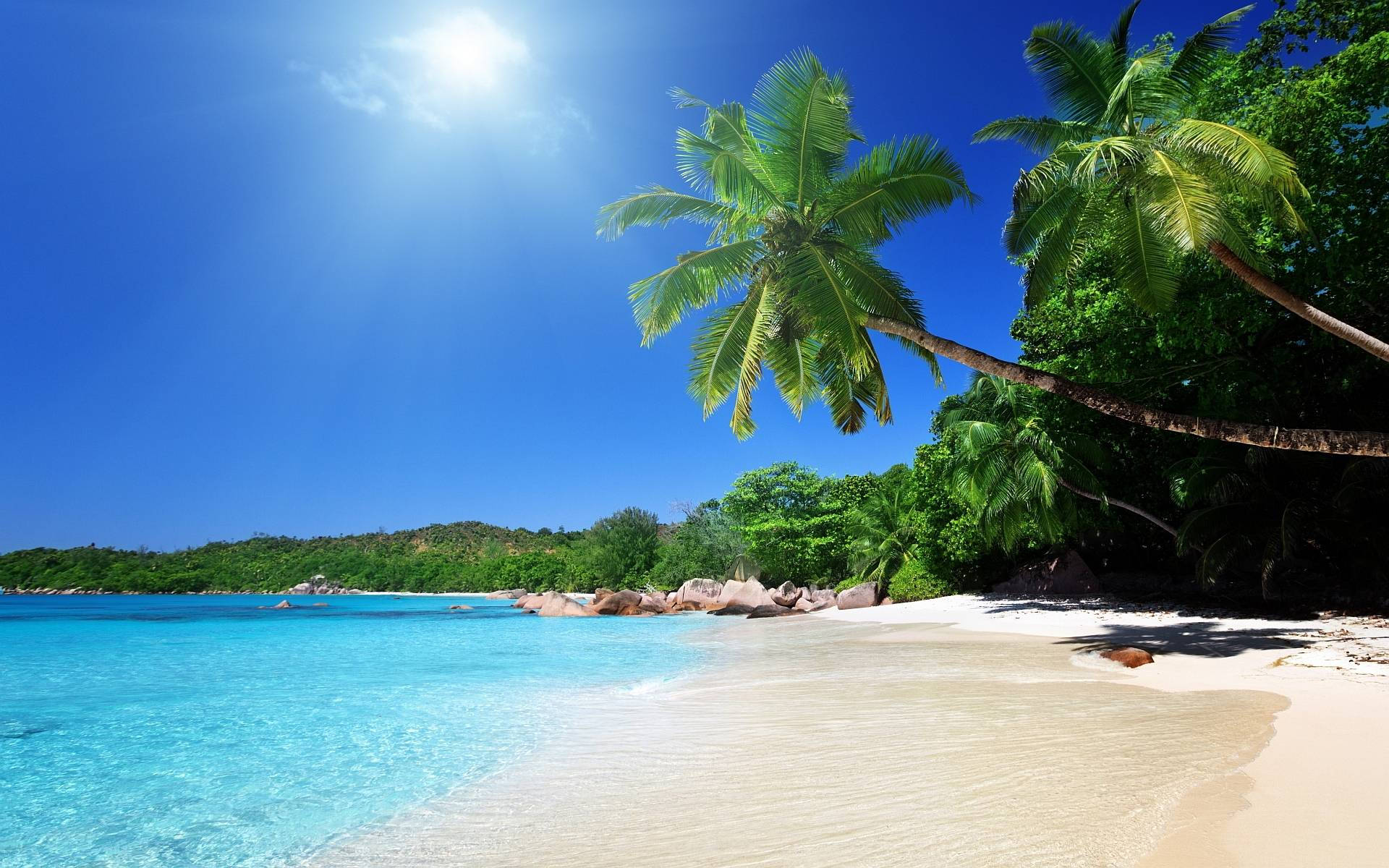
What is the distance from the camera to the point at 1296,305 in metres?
7.38

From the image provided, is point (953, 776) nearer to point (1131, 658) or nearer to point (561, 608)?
point (1131, 658)

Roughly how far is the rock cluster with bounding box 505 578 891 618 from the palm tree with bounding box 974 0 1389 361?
16861 mm

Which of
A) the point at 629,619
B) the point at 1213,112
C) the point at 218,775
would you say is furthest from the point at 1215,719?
the point at 629,619

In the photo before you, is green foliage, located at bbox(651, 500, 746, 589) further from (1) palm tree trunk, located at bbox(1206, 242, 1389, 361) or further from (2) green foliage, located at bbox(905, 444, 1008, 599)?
(1) palm tree trunk, located at bbox(1206, 242, 1389, 361)

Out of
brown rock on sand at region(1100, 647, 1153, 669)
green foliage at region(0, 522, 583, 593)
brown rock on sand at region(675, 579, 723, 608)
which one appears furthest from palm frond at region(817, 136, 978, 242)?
green foliage at region(0, 522, 583, 593)

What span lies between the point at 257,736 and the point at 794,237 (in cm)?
918

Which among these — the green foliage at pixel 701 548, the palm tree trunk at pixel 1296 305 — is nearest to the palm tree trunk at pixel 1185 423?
the palm tree trunk at pixel 1296 305

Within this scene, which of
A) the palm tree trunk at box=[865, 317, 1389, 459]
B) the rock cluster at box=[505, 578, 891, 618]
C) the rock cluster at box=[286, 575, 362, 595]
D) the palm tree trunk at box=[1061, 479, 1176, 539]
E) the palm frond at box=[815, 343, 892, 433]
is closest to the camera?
the palm tree trunk at box=[865, 317, 1389, 459]

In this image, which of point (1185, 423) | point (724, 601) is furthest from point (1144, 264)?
point (724, 601)

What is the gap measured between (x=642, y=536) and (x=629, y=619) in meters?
20.2

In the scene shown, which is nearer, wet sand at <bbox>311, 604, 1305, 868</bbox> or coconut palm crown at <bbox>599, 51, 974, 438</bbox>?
wet sand at <bbox>311, 604, 1305, 868</bbox>

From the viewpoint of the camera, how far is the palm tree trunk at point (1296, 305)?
7305 millimetres

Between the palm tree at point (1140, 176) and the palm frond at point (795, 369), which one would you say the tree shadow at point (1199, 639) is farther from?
the palm frond at point (795, 369)

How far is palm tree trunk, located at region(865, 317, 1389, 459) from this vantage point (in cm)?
721
